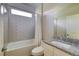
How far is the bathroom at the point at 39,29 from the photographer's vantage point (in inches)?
60.4

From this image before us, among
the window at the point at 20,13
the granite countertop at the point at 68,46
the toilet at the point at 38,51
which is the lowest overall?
the toilet at the point at 38,51

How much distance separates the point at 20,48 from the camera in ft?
5.17

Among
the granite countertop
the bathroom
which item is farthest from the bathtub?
the granite countertop

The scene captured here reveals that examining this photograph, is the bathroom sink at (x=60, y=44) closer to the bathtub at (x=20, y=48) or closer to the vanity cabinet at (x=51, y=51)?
the vanity cabinet at (x=51, y=51)

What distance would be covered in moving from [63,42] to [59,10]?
20.2 inches

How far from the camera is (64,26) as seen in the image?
5.16ft

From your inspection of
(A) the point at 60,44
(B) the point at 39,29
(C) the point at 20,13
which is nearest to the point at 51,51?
(A) the point at 60,44

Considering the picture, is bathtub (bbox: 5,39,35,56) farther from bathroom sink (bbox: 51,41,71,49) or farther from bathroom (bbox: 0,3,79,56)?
bathroom sink (bbox: 51,41,71,49)

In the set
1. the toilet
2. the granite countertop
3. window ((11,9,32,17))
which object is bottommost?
the toilet

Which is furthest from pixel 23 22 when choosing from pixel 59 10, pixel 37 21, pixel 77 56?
pixel 77 56

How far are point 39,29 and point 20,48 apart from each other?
43 cm

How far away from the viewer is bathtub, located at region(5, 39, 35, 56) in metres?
1.54

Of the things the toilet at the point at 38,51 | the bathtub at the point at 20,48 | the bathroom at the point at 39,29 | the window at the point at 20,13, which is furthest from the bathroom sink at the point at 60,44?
the window at the point at 20,13

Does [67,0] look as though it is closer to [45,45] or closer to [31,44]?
[45,45]
